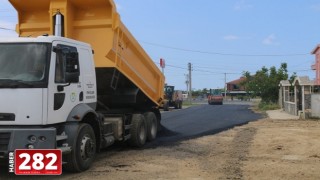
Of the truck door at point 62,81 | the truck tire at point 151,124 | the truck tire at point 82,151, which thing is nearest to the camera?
the truck door at point 62,81

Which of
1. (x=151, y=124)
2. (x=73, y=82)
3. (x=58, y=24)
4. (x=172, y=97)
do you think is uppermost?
(x=58, y=24)

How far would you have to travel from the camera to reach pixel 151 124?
45.2 ft

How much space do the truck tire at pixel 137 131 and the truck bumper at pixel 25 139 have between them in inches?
187

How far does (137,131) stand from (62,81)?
15.0 feet

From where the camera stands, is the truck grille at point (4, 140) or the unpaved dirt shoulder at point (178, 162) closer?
the truck grille at point (4, 140)

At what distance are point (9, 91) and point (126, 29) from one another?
14.2 ft

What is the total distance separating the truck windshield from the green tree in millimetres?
39638

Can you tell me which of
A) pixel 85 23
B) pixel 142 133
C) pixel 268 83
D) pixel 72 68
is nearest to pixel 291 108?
pixel 268 83

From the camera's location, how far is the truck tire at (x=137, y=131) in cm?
1226

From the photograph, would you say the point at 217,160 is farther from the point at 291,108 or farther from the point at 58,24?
the point at 291,108

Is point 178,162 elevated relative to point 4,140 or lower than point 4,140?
lower

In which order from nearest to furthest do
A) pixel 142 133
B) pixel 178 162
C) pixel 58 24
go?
pixel 178 162 → pixel 58 24 → pixel 142 133

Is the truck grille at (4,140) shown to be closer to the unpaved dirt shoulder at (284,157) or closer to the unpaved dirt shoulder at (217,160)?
the unpaved dirt shoulder at (217,160)

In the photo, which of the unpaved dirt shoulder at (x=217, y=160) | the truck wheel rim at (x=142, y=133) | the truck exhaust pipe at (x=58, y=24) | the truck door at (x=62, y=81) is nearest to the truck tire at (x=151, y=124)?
the truck wheel rim at (x=142, y=133)
